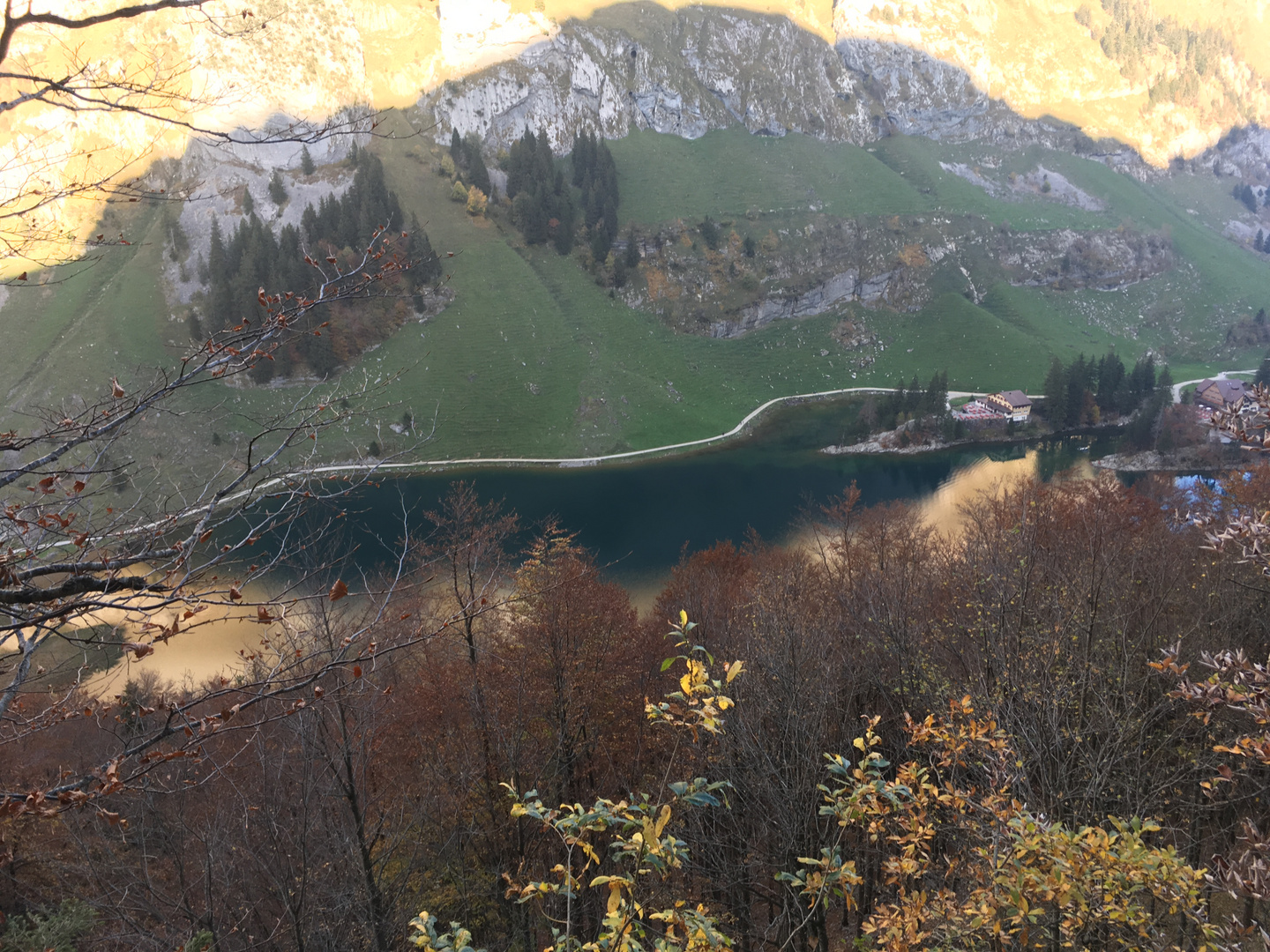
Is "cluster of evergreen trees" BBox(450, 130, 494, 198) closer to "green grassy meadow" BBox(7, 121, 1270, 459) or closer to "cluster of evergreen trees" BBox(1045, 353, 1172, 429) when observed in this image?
"green grassy meadow" BBox(7, 121, 1270, 459)

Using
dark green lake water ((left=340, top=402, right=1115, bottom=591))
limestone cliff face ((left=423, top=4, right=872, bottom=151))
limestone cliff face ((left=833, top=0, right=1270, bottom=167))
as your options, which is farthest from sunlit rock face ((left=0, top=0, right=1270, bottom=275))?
dark green lake water ((left=340, top=402, right=1115, bottom=591))

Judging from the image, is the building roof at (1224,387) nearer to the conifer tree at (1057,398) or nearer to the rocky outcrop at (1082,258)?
the conifer tree at (1057,398)

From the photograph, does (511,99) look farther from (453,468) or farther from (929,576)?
(929,576)

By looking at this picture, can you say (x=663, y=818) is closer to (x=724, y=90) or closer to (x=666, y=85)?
(x=666, y=85)

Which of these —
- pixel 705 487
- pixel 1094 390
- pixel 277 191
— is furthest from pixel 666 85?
pixel 705 487

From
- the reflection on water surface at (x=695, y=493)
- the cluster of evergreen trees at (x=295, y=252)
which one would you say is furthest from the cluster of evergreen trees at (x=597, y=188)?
the reflection on water surface at (x=695, y=493)
